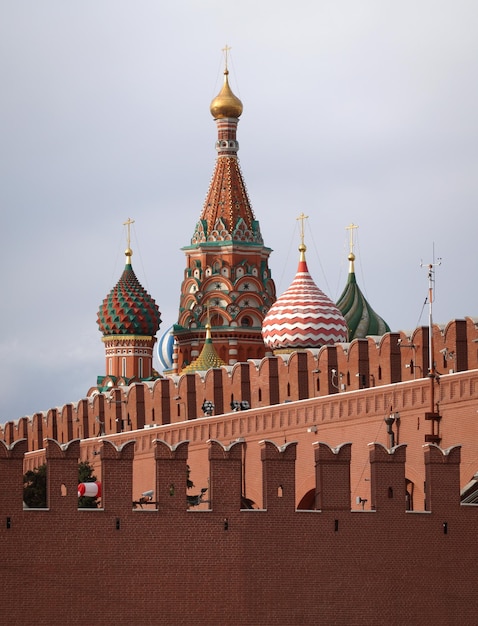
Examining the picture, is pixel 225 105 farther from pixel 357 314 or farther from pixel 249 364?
pixel 249 364

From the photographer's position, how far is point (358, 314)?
238 ft

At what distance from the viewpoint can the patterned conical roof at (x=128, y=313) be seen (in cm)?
7762

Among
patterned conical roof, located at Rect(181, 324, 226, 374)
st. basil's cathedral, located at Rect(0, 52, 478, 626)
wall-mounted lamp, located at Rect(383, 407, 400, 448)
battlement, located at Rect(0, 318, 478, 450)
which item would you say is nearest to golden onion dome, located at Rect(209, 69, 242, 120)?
patterned conical roof, located at Rect(181, 324, 226, 374)

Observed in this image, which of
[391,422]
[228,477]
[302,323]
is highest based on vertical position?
[302,323]

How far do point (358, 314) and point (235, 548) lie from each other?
1531 inches

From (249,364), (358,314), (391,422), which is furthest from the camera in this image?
(358,314)

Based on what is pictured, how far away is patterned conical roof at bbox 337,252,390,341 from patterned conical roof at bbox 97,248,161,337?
7.74m

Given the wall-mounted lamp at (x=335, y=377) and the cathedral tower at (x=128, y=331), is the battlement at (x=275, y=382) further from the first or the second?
the cathedral tower at (x=128, y=331)

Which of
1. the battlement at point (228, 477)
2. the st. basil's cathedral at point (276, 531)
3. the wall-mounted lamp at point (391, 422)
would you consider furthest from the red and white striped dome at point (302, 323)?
the battlement at point (228, 477)

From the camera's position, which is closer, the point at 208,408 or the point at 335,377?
the point at 335,377

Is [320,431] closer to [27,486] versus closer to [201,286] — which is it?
[27,486]

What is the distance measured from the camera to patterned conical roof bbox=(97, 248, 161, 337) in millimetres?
77625

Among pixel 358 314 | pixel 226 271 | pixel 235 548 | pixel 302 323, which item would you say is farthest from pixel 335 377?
pixel 226 271

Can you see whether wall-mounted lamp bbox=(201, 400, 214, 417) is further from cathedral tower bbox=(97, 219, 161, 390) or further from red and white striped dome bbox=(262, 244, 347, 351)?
cathedral tower bbox=(97, 219, 161, 390)
